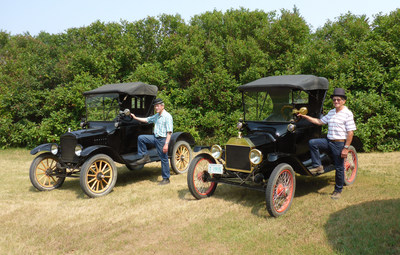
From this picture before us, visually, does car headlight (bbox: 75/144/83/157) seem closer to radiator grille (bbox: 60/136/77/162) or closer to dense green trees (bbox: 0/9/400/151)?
radiator grille (bbox: 60/136/77/162)

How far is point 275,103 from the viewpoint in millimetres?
5727

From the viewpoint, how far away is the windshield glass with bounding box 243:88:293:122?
5.62 meters

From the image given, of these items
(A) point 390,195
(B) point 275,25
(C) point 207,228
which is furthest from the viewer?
(B) point 275,25

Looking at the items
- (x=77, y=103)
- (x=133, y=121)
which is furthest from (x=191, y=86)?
(x=133, y=121)

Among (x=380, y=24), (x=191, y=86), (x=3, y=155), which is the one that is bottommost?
(x=3, y=155)

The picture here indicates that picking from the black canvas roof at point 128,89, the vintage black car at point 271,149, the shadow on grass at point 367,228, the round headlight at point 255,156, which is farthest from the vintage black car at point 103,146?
the shadow on grass at point 367,228

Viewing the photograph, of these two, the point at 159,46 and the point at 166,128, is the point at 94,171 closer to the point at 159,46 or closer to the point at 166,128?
the point at 166,128

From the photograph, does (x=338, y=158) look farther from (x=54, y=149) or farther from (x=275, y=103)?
(x=54, y=149)

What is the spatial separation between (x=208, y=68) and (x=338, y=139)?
8.49 m

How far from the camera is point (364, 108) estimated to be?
32.2 ft

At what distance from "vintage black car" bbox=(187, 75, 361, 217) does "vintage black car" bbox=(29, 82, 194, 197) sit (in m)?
1.94

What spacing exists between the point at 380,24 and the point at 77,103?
11317mm

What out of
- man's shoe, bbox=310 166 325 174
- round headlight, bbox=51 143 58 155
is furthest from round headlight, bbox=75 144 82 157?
man's shoe, bbox=310 166 325 174

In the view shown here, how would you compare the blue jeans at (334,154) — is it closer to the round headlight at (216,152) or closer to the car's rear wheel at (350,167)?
the car's rear wheel at (350,167)
